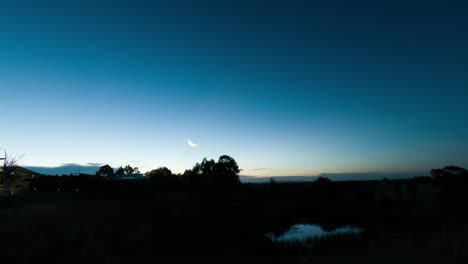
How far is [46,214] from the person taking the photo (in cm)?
2295

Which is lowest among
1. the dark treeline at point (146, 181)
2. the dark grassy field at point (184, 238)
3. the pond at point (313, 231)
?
the pond at point (313, 231)

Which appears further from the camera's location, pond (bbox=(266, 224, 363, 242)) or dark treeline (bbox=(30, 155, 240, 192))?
dark treeline (bbox=(30, 155, 240, 192))

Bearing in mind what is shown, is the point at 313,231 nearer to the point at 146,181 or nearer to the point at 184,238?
the point at 184,238

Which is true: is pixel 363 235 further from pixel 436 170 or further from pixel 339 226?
pixel 436 170

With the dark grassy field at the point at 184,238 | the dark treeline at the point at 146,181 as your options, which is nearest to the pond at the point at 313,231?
the dark grassy field at the point at 184,238

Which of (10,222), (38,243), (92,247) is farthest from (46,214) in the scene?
(92,247)

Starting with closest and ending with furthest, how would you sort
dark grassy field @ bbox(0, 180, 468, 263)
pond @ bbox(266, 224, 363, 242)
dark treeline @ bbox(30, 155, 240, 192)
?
dark grassy field @ bbox(0, 180, 468, 263) < pond @ bbox(266, 224, 363, 242) < dark treeline @ bbox(30, 155, 240, 192)

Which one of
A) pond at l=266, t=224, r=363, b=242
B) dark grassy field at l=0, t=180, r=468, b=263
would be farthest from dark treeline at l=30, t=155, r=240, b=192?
pond at l=266, t=224, r=363, b=242

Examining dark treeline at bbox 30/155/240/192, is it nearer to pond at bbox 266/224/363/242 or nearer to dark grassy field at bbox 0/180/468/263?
dark grassy field at bbox 0/180/468/263

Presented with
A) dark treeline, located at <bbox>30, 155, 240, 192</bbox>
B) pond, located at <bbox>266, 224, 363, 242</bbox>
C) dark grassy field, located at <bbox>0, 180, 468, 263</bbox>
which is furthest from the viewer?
dark treeline, located at <bbox>30, 155, 240, 192</bbox>

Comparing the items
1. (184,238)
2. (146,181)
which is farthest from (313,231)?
(146,181)

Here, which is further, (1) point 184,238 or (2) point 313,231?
(2) point 313,231

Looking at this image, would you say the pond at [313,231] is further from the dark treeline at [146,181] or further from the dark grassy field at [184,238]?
the dark treeline at [146,181]

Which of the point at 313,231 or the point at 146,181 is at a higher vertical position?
the point at 146,181
